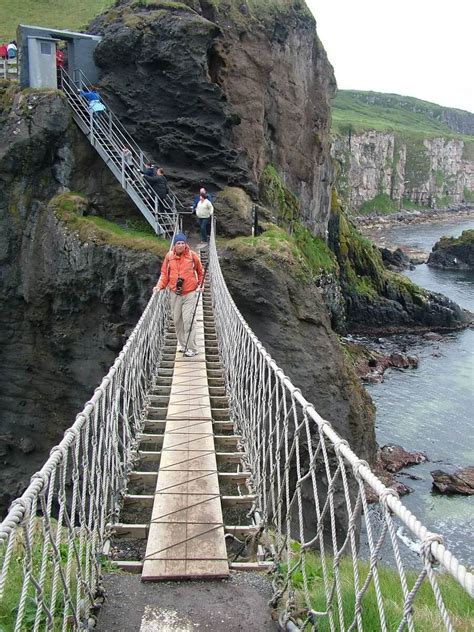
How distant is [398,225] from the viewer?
10775cm

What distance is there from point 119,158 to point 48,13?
54.1ft

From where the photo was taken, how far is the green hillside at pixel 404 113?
150 meters

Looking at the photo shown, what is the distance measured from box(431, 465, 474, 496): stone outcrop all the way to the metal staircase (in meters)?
13.7

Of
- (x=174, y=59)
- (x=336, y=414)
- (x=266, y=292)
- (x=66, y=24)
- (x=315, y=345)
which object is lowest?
(x=336, y=414)

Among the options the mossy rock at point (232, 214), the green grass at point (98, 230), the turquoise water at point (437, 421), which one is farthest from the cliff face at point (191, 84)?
the turquoise water at point (437, 421)

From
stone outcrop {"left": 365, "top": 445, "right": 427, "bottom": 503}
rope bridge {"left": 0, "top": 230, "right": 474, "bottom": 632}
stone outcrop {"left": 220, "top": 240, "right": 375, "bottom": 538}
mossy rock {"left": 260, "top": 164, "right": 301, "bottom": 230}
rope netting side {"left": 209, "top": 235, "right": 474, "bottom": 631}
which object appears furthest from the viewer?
mossy rock {"left": 260, "top": 164, "right": 301, "bottom": 230}

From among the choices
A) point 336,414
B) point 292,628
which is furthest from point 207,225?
point 292,628

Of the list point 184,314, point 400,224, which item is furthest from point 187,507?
point 400,224

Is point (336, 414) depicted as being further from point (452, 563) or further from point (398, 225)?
point (398, 225)

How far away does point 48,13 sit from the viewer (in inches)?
1187

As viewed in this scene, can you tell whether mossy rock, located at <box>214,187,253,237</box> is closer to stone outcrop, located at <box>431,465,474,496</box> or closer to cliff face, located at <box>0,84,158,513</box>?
cliff face, located at <box>0,84,158,513</box>

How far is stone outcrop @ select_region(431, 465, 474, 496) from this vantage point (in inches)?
880

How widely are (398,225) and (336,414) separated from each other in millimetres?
97643

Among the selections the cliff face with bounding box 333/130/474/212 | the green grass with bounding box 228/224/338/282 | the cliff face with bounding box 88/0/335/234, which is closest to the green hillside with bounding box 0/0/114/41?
the cliff face with bounding box 88/0/335/234
